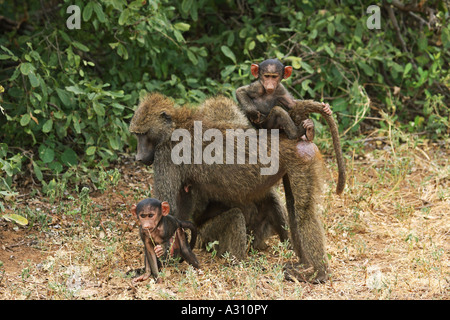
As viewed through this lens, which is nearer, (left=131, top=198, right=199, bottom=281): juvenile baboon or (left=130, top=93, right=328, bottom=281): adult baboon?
(left=131, top=198, right=199, bottom=281): juvenile baboon

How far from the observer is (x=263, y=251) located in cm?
487

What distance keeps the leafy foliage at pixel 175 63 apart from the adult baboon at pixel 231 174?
1196 millimetres

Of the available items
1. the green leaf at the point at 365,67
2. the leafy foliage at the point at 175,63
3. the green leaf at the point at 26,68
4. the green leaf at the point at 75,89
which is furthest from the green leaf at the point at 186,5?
the green leaf at the point at 365,67

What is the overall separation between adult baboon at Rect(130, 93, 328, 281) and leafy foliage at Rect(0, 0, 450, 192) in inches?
47.1

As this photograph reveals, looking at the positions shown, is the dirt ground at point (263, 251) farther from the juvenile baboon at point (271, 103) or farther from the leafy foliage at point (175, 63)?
the juvenile baboon at point (271, 103)

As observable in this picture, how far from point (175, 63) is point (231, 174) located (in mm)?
2465

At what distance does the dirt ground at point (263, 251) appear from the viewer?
157 inches

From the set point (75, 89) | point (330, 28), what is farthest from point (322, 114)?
point (330, 28)

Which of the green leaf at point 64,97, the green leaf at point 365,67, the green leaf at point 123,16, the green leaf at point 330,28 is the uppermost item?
the green leaf at point 330,28

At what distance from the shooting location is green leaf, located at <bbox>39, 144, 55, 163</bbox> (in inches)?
220

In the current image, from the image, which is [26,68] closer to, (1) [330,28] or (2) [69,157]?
(2) [69,157]

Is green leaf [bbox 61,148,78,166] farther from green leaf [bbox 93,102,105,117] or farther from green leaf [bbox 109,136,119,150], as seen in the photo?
green leaf [bbox 93,102,105,117]

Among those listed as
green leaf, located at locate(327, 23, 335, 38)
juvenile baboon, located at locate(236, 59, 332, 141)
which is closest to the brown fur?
juvenile baboon, located at locate(236, 59, 332, 141)
